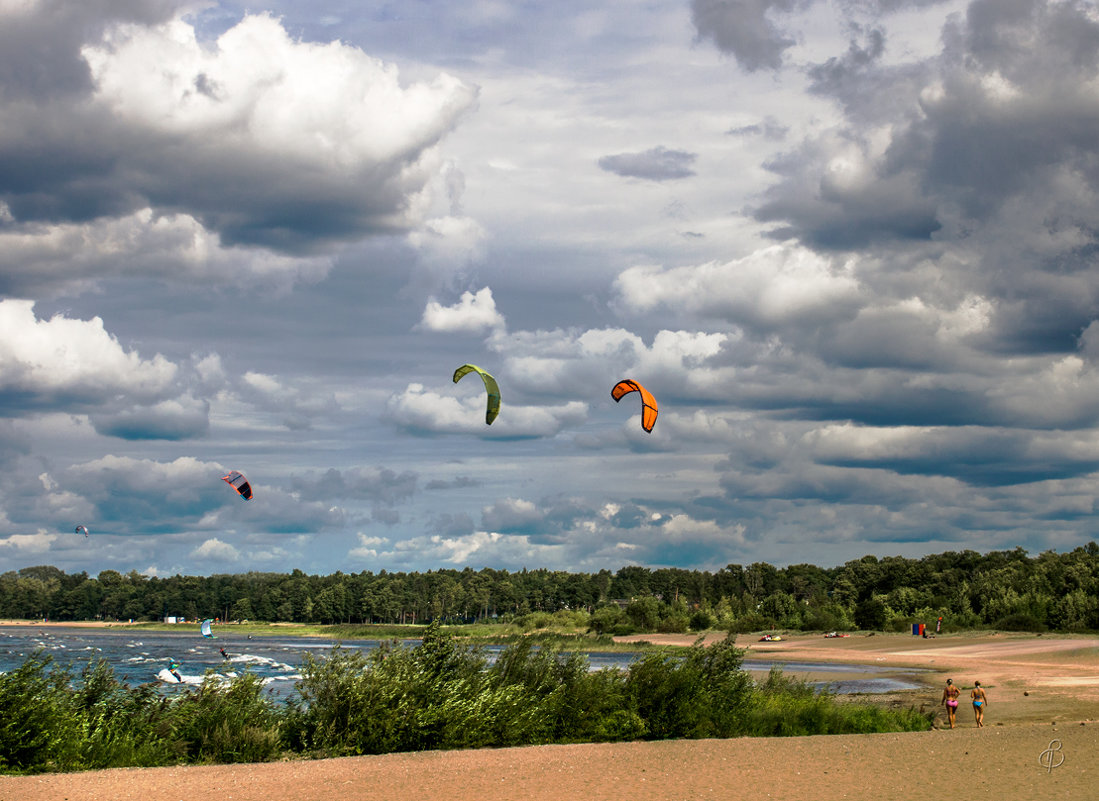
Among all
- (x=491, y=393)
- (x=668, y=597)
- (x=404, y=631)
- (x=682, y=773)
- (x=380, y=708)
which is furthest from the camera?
(x=668, y=597)

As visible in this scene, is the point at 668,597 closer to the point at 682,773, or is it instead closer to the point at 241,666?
the point at 241,666

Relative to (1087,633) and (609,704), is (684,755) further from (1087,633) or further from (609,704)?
(1087,633)

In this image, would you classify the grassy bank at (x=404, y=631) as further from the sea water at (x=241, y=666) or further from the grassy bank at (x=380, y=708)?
the grassy bank at (x=380, y=708)

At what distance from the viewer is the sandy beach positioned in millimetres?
18734

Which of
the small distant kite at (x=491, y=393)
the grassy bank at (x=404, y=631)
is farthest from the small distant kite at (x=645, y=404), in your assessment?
the grassy bank at (x=404, y=631)

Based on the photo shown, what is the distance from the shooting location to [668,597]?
17762cm

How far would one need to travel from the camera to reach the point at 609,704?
2586 centimetres

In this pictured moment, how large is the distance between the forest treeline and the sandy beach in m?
64.3

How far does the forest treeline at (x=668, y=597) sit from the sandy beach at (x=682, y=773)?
64.3 meters


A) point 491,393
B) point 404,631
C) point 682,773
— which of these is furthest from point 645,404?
point 404,631

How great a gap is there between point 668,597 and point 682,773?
525 feet

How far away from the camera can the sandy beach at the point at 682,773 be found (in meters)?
18.7

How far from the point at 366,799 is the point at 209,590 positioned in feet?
612

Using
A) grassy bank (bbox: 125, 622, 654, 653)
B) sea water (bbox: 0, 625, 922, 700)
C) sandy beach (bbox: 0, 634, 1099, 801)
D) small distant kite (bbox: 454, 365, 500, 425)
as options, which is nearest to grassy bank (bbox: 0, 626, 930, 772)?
sandy beach (bbox: 0, 634, 1099, 801)
